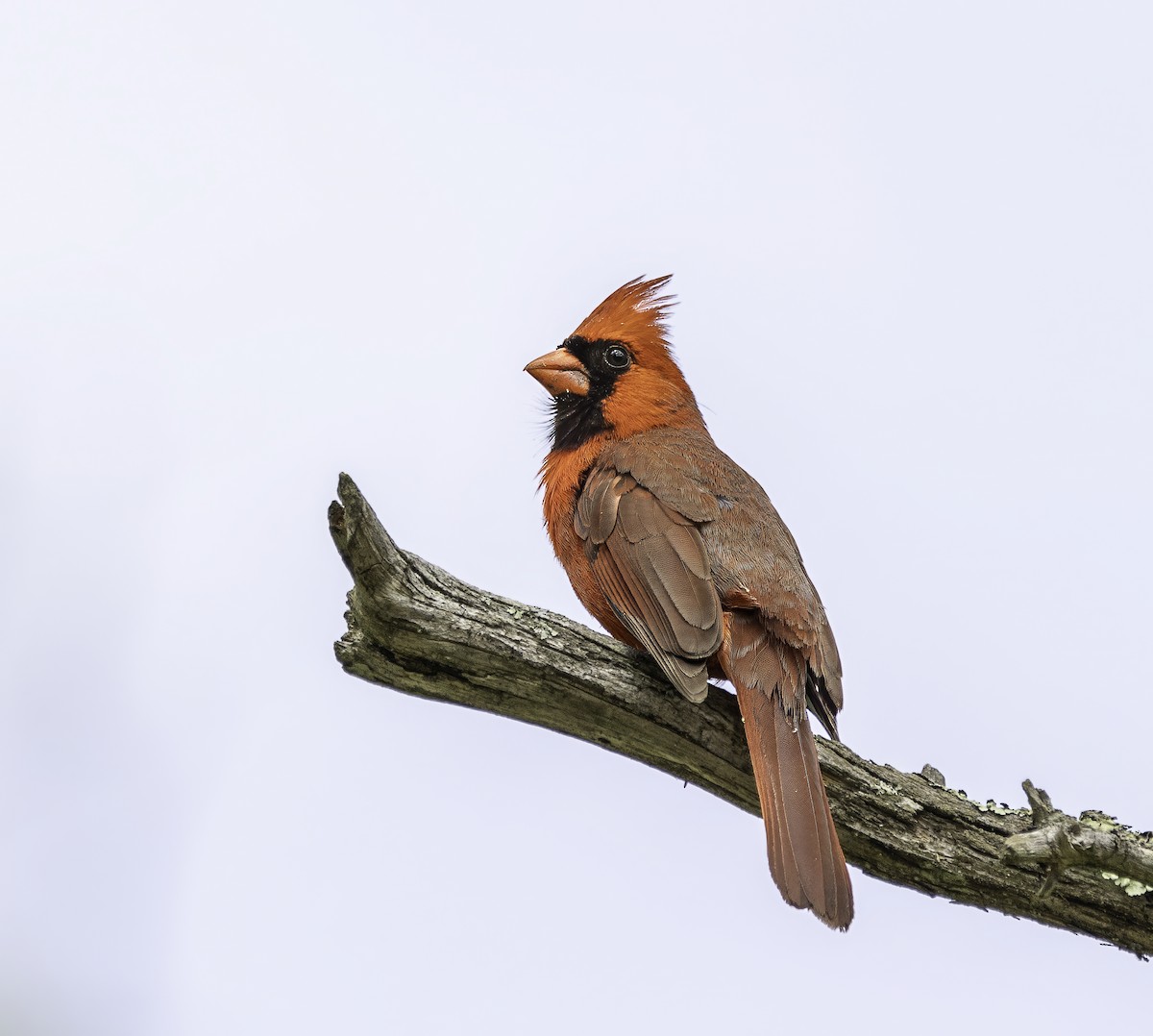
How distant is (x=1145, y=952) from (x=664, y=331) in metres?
2.08

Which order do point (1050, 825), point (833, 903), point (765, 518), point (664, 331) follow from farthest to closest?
point (664, 331)
point (765, 518)
point (1050, 825)
point (833, 903)

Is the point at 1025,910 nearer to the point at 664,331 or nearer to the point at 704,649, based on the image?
the point at 704,649

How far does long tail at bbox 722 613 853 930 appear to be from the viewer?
2652 millimetres

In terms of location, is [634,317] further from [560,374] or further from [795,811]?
[795,811]

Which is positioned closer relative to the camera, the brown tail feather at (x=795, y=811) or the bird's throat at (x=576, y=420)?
the brown tail feather at (x=795, y=811)

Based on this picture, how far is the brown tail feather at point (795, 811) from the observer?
2650 mm

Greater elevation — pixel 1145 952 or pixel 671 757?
pixel 671 757

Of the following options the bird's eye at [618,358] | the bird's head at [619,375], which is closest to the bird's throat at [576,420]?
the bird's head at [619,375]

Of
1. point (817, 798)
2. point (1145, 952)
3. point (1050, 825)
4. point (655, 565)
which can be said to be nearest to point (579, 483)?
point (655, 565)

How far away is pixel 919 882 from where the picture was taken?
120 inches

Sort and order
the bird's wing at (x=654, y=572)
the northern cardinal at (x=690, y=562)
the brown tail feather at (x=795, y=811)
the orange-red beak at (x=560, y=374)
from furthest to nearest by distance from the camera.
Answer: the orange-red beak at (x=560, y=374) → the bird's wing at (x=654, y=572) → the northern cardinal at (x=690, y=562) → the brown tail feather at (x=795, y=811)

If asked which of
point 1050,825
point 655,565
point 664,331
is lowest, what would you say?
point 1050,825

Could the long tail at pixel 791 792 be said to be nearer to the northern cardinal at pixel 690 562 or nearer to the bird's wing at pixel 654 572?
the northern cardinal at pixel 690 562

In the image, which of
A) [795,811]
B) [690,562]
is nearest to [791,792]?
[795,811]
